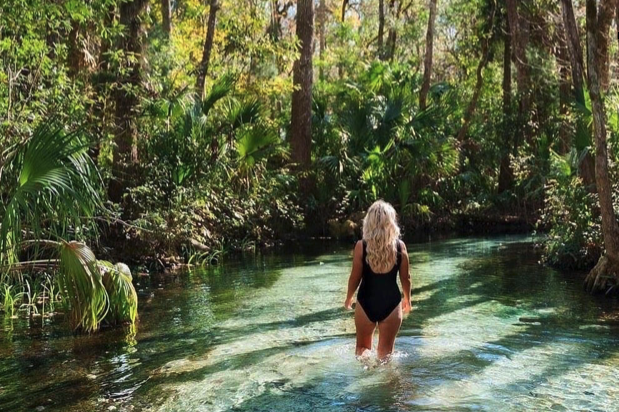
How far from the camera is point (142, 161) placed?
49.4 ft

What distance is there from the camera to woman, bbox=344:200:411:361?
5.88 meters

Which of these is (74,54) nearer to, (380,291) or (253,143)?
(253,143)

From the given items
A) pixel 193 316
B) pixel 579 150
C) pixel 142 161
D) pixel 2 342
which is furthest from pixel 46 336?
pixel 579 150

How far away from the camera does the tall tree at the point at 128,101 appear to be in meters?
14.6

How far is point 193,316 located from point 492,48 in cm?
1956

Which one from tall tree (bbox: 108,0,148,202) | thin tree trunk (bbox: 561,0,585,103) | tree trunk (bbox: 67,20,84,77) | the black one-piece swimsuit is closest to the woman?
the black one-piece swimsuit

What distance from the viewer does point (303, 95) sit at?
21422 millimetres

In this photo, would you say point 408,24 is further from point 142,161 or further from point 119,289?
point 119,289

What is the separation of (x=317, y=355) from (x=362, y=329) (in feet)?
3.37

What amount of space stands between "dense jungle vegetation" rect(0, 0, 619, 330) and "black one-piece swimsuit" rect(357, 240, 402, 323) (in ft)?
9.43

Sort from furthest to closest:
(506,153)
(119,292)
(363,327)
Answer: (506,153) → (119,292) → (363,327)

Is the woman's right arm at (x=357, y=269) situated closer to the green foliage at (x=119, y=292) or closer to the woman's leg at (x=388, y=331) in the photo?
the woman's leg at (x=388, y=331)

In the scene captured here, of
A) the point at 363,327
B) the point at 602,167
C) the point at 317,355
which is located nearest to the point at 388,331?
the point at 363,327

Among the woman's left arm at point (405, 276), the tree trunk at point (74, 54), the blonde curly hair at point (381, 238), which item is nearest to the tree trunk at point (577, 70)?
the woman's left arm at point (405, 276)
